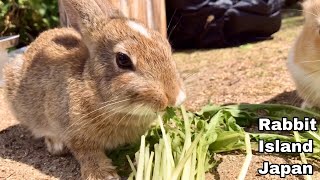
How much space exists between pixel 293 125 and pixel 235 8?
3.41 m

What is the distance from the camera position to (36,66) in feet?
12.2

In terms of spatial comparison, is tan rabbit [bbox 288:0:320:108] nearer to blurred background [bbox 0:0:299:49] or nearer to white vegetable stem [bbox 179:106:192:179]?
white vegetable stem [bbox 179:106:192:179]

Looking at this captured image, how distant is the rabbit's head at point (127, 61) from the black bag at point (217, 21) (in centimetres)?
336

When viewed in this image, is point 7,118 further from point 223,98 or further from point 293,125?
point 293,125

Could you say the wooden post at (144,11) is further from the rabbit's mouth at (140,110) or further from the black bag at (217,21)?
the rabbit's mouth at (140,110)

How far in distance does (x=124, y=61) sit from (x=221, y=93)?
1.88 m

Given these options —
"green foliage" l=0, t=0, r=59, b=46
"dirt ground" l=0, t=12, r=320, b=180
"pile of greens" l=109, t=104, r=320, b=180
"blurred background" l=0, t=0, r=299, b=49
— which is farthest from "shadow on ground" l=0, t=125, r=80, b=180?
"blurred background" l=0, t=0, r=299, b=49

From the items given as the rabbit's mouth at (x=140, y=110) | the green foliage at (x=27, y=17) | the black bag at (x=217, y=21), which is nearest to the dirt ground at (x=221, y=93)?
the black bag at (x=217, y=21)

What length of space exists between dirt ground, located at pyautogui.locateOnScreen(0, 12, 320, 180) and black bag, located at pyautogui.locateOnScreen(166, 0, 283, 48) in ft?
0.75

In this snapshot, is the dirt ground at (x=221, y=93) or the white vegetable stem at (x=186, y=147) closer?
the white vegetable stem at (x=186, y=147)

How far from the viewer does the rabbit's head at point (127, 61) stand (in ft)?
9.57

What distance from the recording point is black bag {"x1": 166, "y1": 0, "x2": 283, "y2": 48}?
21.9ft

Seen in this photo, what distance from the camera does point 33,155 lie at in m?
3.74

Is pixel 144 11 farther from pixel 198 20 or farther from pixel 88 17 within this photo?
pixel 88 17
